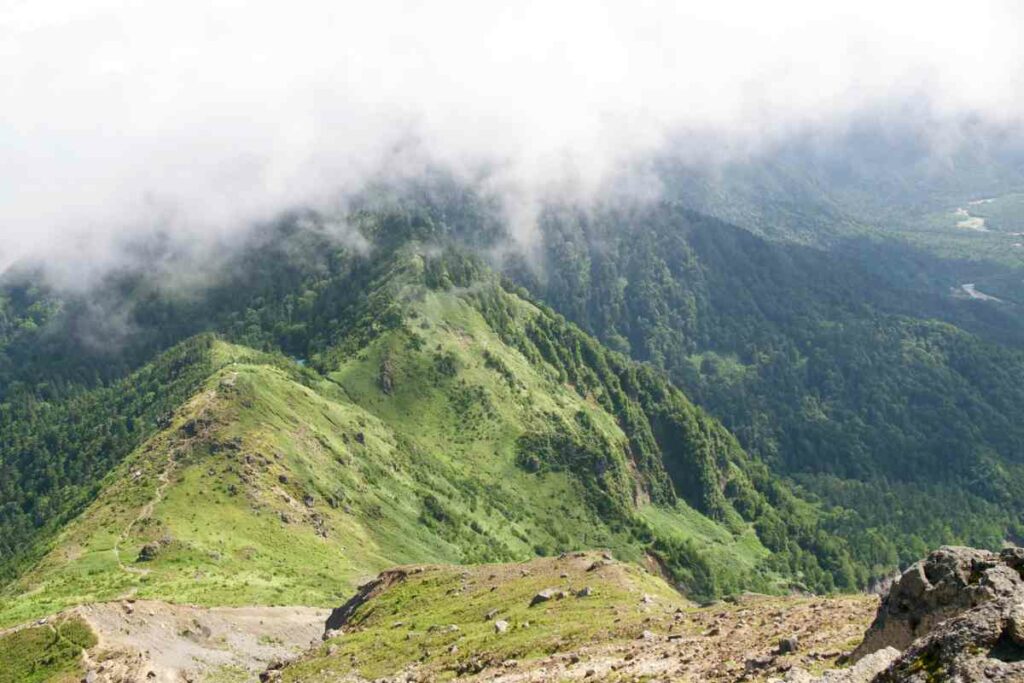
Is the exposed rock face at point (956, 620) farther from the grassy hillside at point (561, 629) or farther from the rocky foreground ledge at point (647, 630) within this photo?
the grassy hillside at point (561, 629)

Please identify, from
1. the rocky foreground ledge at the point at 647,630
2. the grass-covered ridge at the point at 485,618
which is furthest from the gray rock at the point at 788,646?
the grass-covered ridge at the point at 485,618

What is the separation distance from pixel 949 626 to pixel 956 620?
0.89ft

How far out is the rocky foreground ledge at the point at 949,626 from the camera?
24.6 m

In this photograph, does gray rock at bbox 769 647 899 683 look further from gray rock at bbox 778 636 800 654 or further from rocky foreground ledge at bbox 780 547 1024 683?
gray rock at bbox 778 636 800 654

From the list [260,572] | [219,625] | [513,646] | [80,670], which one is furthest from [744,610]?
[260,572]

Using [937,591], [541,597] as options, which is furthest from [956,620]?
[541,597]

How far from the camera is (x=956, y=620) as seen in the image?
2619cm

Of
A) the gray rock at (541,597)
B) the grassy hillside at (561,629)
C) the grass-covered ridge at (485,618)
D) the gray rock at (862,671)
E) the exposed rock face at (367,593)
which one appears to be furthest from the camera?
the exposed rock face at (367,593)

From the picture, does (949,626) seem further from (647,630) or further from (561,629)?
(561,629)

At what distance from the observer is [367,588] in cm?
13138

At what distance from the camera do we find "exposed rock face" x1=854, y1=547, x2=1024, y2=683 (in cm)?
2453

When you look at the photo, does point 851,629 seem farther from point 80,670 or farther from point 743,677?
point 80,670

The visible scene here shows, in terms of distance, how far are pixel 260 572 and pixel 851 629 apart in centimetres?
15028

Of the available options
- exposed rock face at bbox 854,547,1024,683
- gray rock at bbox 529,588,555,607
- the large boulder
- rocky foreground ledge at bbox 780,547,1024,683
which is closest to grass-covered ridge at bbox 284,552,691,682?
gray rock at bbox 529,588,555,607
